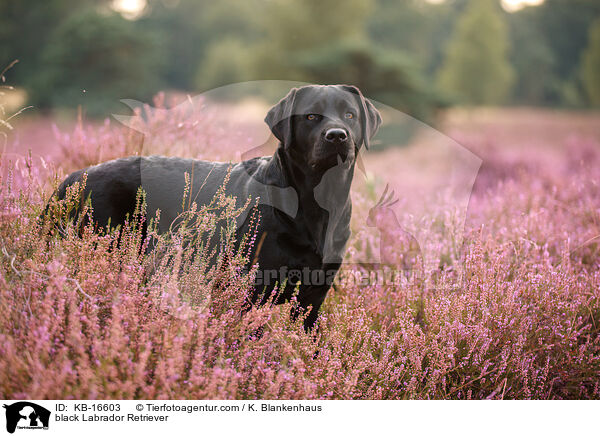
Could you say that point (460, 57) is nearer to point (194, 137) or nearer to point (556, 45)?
point (556, 45)

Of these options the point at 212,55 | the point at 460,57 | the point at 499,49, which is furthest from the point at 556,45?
the point at 212,55

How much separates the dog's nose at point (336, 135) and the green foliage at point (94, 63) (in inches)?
622

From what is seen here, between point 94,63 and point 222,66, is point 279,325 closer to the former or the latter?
point 94,63

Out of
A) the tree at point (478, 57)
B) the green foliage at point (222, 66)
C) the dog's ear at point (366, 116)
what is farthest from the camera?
the green foliage at point (222, 66)

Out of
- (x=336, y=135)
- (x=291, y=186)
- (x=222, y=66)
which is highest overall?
(x=222, y=66)

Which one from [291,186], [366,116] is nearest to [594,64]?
[366,116]

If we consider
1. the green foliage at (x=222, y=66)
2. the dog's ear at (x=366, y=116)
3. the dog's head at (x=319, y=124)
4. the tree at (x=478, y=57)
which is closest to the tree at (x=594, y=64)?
the tree at (x=478, y=57)

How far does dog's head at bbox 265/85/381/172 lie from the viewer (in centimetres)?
249

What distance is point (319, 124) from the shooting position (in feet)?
8.54

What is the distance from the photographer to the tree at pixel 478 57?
24.2 meters

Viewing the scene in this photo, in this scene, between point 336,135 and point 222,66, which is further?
point 222,66

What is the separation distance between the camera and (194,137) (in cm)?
434
